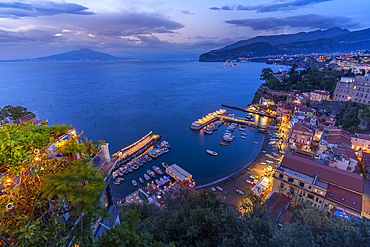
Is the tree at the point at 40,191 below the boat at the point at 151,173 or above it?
above

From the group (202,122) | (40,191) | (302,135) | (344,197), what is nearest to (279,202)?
(344,197)

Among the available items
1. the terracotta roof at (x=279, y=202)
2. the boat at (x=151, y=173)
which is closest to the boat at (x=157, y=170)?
the boat at (x=151, y=173)

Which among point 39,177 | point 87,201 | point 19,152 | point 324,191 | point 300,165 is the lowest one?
point 324,191

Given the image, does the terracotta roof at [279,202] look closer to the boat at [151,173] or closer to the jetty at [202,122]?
the boat at [151,173]

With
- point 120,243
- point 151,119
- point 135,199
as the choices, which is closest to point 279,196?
point 135,199

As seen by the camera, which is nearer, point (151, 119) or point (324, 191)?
point (324, 191)

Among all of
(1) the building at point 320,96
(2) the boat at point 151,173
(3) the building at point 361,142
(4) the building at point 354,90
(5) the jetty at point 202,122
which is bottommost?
(2) the boat at point 151,173

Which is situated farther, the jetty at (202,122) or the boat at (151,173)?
the jetty at (202,122)

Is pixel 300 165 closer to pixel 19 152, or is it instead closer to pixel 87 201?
pixel 87 201
